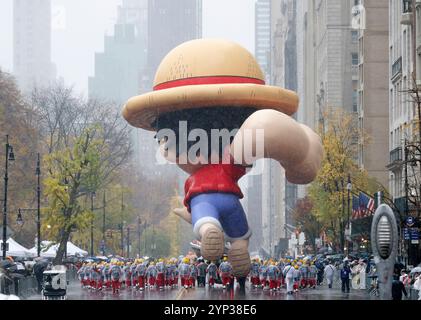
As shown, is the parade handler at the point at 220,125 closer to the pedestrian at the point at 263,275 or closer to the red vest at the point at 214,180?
the red vest at the point at 214,180

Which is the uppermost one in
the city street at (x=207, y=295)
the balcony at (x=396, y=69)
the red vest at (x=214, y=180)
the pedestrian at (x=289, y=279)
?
the balcony at (x=396, y=69)

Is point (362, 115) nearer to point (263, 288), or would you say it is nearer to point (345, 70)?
point (345, 70)

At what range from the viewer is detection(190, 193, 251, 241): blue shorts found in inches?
1094

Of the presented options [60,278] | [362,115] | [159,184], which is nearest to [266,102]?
[60,278]

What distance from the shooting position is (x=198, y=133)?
29.0 metres

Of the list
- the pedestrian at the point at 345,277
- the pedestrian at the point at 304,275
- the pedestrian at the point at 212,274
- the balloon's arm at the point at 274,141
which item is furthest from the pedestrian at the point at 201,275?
the balloon's arm at the point at 274,141

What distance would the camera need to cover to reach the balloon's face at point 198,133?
93.8 feet

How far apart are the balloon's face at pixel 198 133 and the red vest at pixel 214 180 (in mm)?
248

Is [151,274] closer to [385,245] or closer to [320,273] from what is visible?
[320,273]

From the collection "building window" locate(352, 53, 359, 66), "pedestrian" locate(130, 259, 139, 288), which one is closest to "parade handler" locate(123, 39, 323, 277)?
"pedestrian" locate(130, 259, 139, 288)

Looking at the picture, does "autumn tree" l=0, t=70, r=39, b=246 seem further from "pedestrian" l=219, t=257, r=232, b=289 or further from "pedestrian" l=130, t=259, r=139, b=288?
"pedestrian" l=219, t=257, r=232, b=289

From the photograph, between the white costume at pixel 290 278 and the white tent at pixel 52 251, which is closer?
the white costume at pixel 290 278

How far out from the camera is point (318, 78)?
4318 inches
